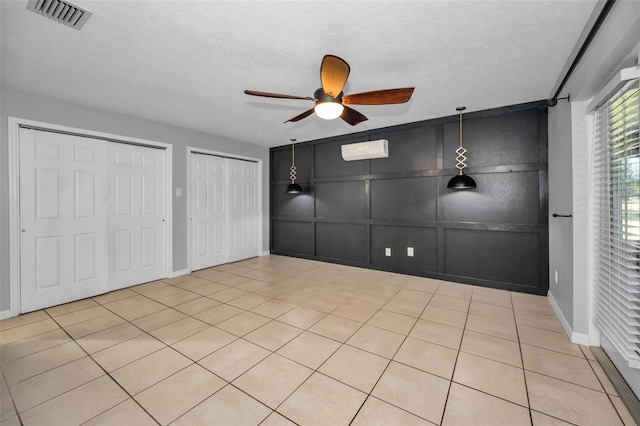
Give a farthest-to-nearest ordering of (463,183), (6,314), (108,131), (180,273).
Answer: (180,273) < (108,131) < (463,183) < (6,314)

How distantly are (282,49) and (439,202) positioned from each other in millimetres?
3132

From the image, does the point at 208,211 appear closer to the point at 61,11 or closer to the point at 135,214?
the point at 135,214

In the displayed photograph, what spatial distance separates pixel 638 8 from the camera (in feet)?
4.41

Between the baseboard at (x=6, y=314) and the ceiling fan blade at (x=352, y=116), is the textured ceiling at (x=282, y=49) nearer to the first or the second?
the ceiling fan blade at (x=352, y=116)

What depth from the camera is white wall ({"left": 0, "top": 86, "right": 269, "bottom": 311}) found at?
289 centimetres

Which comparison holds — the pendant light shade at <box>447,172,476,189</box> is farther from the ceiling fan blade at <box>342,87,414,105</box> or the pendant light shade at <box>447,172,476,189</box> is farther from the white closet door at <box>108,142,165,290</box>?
the white closet door at <box>108,142,165,290</box>

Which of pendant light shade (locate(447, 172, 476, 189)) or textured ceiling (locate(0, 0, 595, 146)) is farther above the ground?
textured ceiling (locate(0, 0, 595, 146))

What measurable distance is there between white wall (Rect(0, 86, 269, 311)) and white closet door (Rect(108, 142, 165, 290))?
22 centimetres

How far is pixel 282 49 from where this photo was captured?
2.22 metres

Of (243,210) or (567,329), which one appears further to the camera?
(243,210)

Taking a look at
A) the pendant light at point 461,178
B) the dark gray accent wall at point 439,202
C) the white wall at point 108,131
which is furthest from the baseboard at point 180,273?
the pendant light at point 461,178

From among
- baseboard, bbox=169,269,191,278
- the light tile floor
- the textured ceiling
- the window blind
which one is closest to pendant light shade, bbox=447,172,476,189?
the textured ceiling

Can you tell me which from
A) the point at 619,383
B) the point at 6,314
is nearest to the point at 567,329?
the point at 619,383

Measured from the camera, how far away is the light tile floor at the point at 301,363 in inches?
62.4
